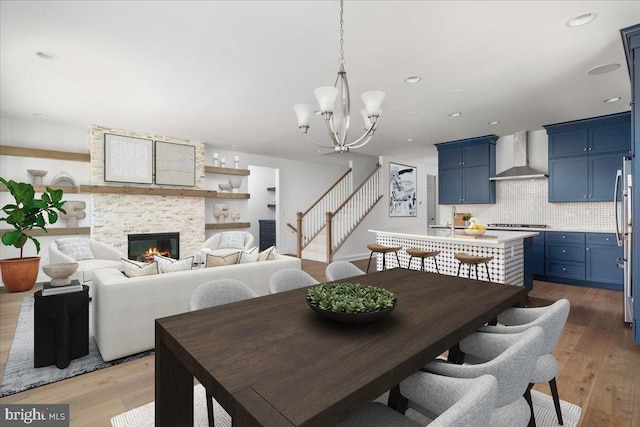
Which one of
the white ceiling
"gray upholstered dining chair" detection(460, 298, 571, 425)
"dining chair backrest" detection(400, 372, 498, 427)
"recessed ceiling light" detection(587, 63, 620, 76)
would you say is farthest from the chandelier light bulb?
"recessed ceiling light" detection(587, 63, 620, 76)

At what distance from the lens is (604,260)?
4.88 meters

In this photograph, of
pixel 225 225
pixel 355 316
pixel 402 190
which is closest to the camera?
pixel 355 316

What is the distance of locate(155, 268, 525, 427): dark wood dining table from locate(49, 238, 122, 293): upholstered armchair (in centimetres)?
340

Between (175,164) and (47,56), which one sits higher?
(47,56)

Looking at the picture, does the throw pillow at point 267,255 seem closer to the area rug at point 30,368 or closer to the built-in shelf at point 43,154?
the area rug at point 30,368

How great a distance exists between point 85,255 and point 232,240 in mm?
2361

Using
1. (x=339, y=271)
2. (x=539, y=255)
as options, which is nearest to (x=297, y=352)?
(x=339, y=271)

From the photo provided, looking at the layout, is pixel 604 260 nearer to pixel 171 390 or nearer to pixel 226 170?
pixel 171 390

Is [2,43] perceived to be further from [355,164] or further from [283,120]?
[355,164]

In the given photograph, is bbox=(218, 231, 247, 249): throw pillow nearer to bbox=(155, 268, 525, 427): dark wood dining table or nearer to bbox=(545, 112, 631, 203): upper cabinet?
bbox=(155, 268, 525, 427): dark wood dining table

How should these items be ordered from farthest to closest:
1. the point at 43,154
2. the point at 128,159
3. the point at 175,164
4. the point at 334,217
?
the point at 334,217
the point at 175,164
the point at 128,159
the point at 43,154

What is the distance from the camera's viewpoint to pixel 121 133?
562cm

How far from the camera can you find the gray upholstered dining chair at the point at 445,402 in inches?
30.4

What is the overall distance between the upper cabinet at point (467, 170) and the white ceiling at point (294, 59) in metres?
1.32
